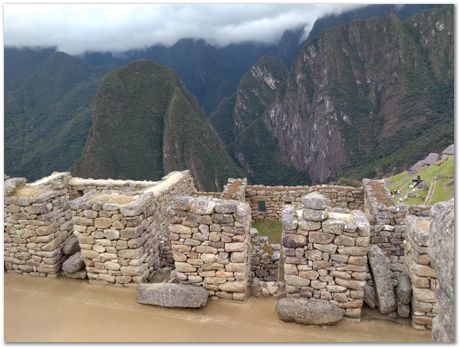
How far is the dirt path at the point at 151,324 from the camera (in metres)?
5.18

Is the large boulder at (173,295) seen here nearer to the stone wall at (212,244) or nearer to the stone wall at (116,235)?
the stone wall at (212,244)

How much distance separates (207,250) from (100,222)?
76.9 inches

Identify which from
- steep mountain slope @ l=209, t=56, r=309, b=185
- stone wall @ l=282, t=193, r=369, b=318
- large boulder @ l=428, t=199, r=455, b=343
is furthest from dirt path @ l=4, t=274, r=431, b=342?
steep mountain slope @ l=209, t=56, r=309, b=185

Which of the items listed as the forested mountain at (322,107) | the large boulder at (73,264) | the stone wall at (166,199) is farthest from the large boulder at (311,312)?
the forested mountain at (322,107)

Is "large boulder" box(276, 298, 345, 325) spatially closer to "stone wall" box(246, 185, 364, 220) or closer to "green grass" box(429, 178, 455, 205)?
"stone wall" box(246, 185, 364, 220)

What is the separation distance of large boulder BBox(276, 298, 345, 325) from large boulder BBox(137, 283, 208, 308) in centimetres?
129

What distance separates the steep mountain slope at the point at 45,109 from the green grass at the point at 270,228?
8722cm

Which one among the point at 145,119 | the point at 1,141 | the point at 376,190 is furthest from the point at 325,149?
the point at 1,141

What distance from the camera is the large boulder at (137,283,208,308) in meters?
5.71

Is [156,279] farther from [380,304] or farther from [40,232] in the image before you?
[380,304]

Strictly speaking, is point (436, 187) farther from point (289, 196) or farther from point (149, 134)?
point (149, 134)

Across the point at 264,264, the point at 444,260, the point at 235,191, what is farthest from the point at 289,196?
the point at 444,260

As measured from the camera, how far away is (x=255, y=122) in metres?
171

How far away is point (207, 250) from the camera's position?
579 cm
